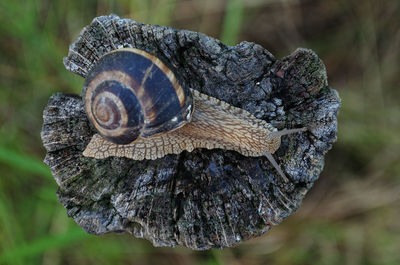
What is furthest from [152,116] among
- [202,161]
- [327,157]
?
[327,157]

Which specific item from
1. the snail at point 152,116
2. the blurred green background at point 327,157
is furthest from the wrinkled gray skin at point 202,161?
the blurred green background at point 327,157

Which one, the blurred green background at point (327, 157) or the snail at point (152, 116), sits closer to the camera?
the snail at point (152, 116)

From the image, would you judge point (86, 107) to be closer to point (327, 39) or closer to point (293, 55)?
point (293, 55)

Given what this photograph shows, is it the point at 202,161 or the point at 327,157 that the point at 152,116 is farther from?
the point at 327,157

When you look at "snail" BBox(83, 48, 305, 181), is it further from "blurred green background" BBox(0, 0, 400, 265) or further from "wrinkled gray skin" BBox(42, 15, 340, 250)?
"blurred green background" BBox(0, 0, 400, 265)

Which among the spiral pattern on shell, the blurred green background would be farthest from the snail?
the blurred green background

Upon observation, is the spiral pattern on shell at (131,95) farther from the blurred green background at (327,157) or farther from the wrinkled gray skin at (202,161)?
the blurred green background at (327,157)
